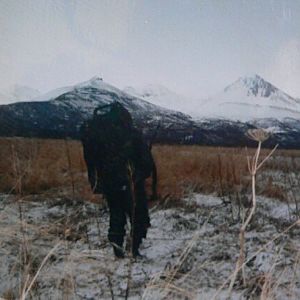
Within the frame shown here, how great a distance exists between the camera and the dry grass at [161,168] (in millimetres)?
1918

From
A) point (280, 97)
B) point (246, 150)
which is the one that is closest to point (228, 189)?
point (246, 150)

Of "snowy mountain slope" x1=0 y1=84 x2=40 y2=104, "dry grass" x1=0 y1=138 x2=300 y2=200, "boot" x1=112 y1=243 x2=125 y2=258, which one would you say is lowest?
"boot" x1=112 y1=243 x2=125 y2=258

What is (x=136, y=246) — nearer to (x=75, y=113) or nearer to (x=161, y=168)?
(x=161, y=168)

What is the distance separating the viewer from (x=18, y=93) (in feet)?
6.59

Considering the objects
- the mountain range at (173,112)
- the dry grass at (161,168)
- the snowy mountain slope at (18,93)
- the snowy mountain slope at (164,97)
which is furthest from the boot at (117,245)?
the snowy mountain slope at (18,93)

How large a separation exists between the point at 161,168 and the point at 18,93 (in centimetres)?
73

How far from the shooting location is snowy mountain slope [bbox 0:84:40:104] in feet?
6.56

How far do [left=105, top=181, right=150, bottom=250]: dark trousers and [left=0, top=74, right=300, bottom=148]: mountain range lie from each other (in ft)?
0.88

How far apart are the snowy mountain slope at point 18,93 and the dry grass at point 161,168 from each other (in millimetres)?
186

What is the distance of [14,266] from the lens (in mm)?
1834

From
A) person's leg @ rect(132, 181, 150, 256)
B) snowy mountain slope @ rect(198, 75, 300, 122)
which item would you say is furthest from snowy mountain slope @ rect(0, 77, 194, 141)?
person's leg @ rect(132, 181, 150, 256)

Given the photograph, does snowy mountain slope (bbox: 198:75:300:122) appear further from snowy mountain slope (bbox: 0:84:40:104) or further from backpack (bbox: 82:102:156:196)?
snowy mountain slope (bbox: 0:84:40:104)

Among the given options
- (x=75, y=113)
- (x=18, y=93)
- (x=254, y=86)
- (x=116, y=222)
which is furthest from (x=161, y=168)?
(x=18, y=93)

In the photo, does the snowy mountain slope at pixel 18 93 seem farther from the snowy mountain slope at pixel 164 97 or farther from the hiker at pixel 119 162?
the snowy mountain slope at pixel 164 97
